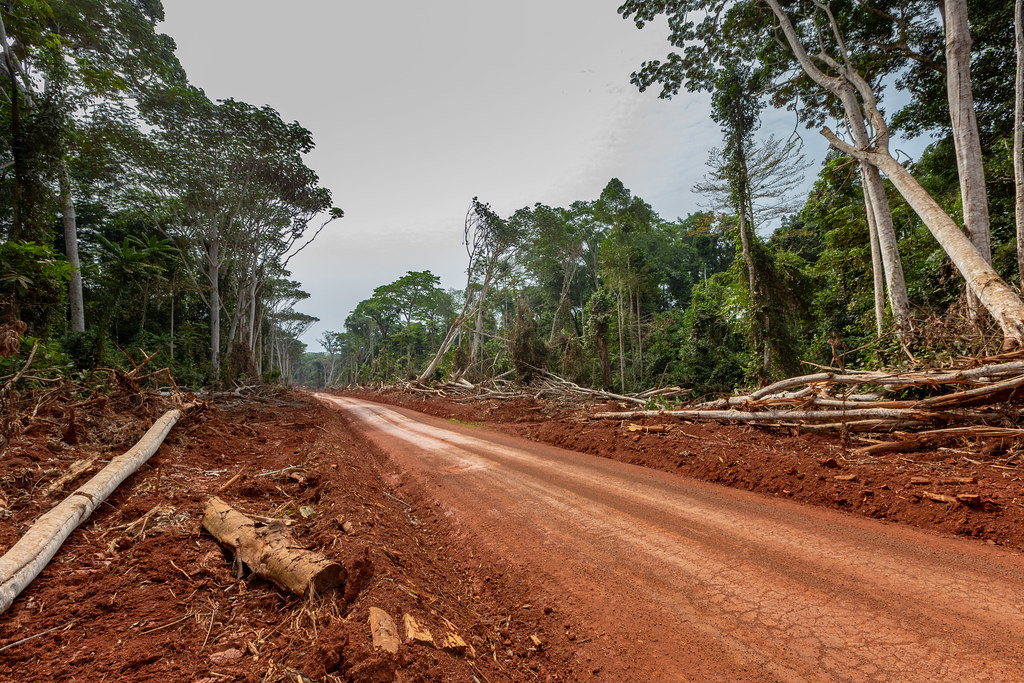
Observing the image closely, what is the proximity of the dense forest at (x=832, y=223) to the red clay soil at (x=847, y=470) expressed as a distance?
1951mm

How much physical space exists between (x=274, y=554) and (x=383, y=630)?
95 centimetres

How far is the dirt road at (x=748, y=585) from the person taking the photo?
1.99 metres

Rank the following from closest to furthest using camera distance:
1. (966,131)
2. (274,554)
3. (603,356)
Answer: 1. (274,554)
2. (966,131)
3. (603,356)

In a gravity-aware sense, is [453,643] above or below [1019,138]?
below

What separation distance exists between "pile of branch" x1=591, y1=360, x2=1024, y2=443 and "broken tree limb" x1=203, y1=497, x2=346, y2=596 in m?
6.24

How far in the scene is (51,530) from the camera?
2.51m

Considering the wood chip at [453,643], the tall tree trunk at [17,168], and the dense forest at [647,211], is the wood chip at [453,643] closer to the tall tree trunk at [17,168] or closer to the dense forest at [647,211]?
the dense forest at [647,211]

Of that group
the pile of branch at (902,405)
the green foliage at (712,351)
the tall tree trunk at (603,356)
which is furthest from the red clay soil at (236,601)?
the green foliage at (712,351)

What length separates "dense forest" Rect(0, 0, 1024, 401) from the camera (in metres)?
7.69

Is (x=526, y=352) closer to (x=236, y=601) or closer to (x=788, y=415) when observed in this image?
(x=788, y=415)

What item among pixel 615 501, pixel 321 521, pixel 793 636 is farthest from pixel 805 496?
pixel 321 521

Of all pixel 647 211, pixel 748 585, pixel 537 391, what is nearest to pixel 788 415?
pixel 748 585

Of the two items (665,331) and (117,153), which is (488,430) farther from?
(117,153)

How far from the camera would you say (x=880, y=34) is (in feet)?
36.8
